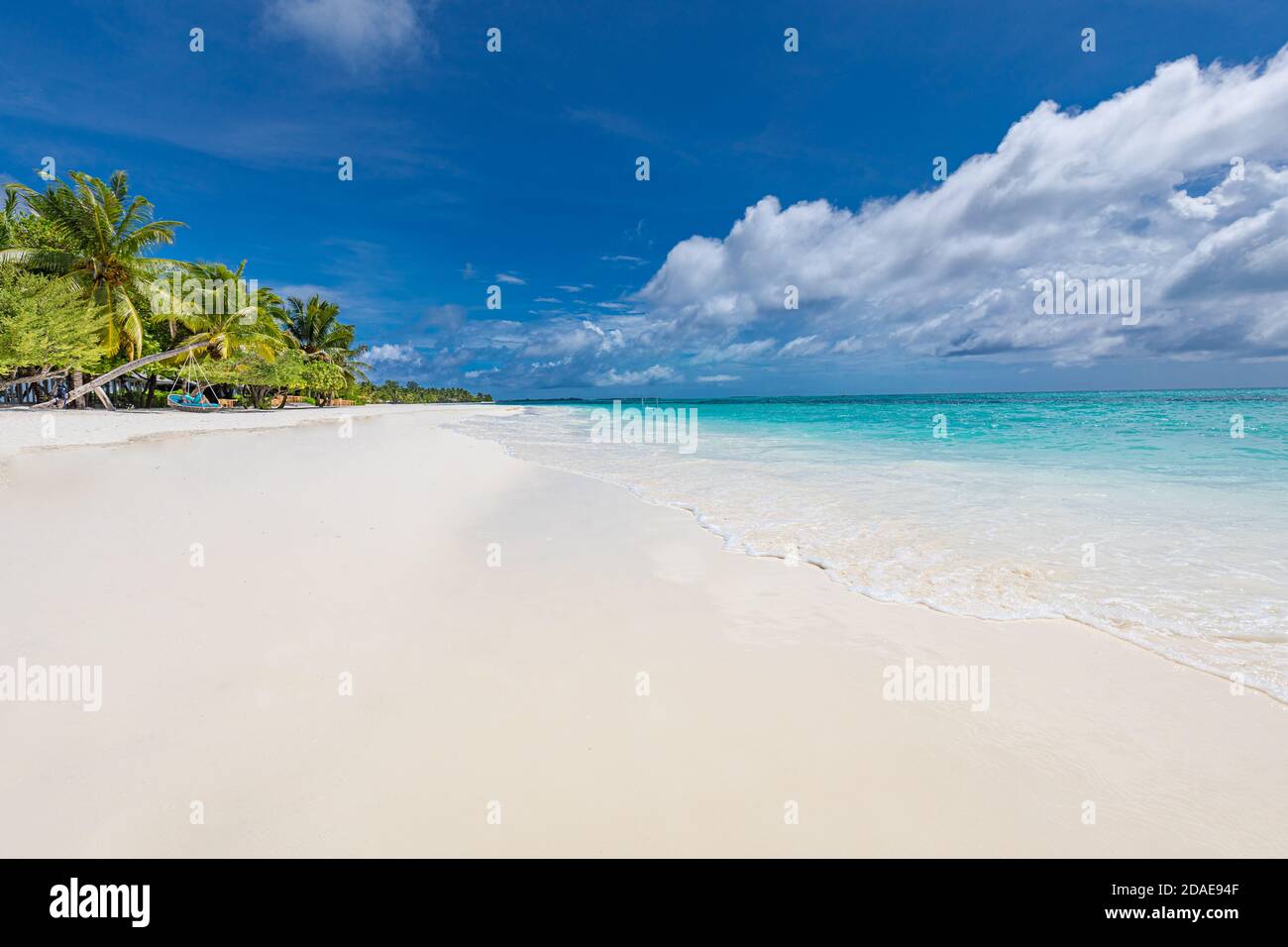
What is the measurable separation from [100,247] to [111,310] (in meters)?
3.10

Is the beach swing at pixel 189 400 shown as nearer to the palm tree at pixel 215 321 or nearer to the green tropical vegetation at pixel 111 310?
the green tropical vegetation at pixel 111 310

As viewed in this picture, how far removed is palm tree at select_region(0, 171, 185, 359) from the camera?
81.8 ft

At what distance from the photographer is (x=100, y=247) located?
26203 millimetres

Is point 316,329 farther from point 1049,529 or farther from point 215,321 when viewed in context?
point 1049,529

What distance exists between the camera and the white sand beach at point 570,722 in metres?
2.11

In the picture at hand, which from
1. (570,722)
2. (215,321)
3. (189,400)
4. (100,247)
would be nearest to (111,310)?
(100,247)

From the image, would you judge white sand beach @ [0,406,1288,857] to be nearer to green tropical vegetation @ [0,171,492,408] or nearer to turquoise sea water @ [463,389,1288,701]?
turquoise sea water @ [463,389,1288,701]
